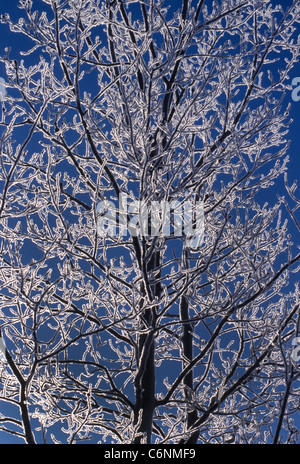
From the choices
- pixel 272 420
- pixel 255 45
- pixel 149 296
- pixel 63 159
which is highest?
pixel 255 45

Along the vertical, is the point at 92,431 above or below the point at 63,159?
below

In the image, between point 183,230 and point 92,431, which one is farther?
point 92,431

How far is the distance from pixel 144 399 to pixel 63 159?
247 centimetres

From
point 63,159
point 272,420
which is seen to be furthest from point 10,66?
point 272,420

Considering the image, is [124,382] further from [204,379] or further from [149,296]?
[149,296]

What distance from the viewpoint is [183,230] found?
12.4 feet

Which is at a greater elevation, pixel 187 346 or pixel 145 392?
pixel 187 346

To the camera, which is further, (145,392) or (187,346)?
(187,346)

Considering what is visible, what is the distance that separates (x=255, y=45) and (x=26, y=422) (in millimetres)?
4126

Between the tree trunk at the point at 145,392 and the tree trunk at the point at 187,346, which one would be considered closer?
the tree trunk at the point at 145,392

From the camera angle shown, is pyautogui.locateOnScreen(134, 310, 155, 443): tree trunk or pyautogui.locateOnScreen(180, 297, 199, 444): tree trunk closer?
pyautogui.locateOnScreen(134, 310, 155, 443): tree trunk
